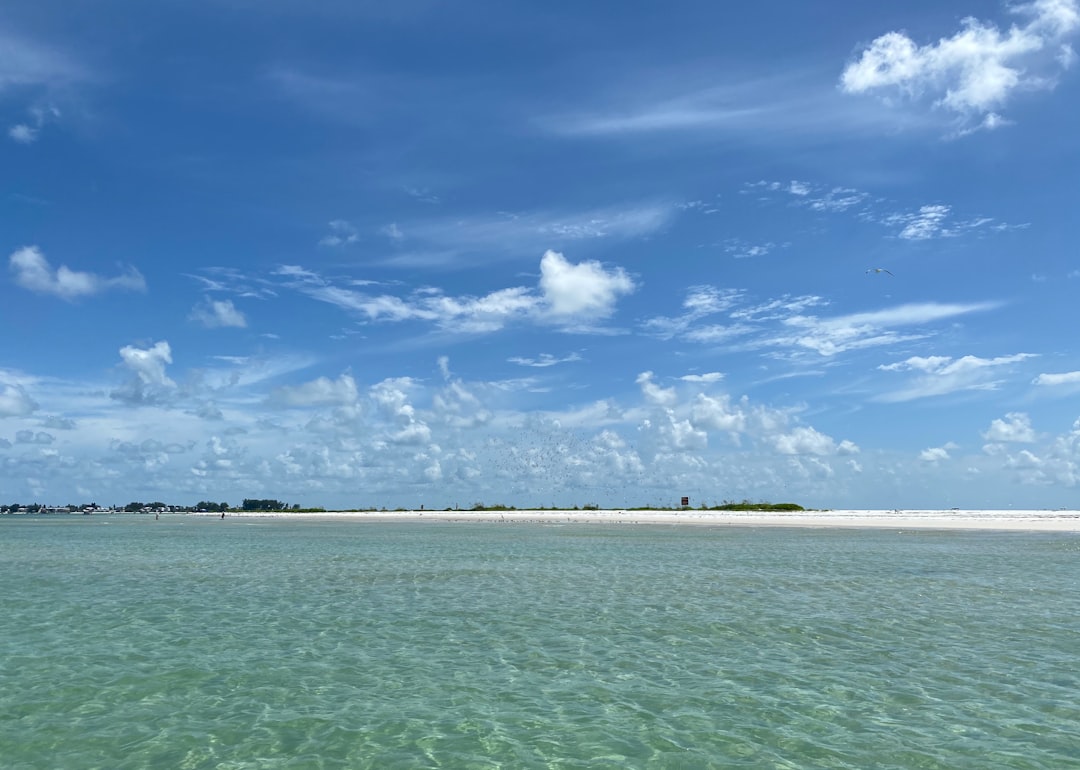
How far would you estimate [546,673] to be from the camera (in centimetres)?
1691

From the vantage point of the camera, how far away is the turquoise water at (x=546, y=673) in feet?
39.7

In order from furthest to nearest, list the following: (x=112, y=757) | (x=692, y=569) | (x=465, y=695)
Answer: (x=692, y=569) < (x=465, y=695) < (x=112, y=757)

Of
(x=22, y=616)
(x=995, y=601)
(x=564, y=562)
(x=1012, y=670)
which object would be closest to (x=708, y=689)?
(x=1012, y=670)

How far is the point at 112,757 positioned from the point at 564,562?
113 ft

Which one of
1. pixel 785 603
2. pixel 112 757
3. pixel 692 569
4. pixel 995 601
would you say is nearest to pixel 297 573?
pixel 692 569

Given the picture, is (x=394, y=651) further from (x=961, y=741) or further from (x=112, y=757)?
(x=961, y=741)

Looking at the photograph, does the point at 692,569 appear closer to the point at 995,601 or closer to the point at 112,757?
the point at 995,601

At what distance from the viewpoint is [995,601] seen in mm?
27094

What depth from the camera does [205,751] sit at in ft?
39.4

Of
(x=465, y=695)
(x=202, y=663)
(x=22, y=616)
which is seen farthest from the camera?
(x=22, y=616)

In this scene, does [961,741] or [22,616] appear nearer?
[961,741]

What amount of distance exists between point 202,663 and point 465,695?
279 inches

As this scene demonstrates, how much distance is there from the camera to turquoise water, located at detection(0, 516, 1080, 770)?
12.1 metres

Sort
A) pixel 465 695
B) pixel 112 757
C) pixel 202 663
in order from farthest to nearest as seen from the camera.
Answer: pixel 202 663, pixel 465 695, pixel 112 757
